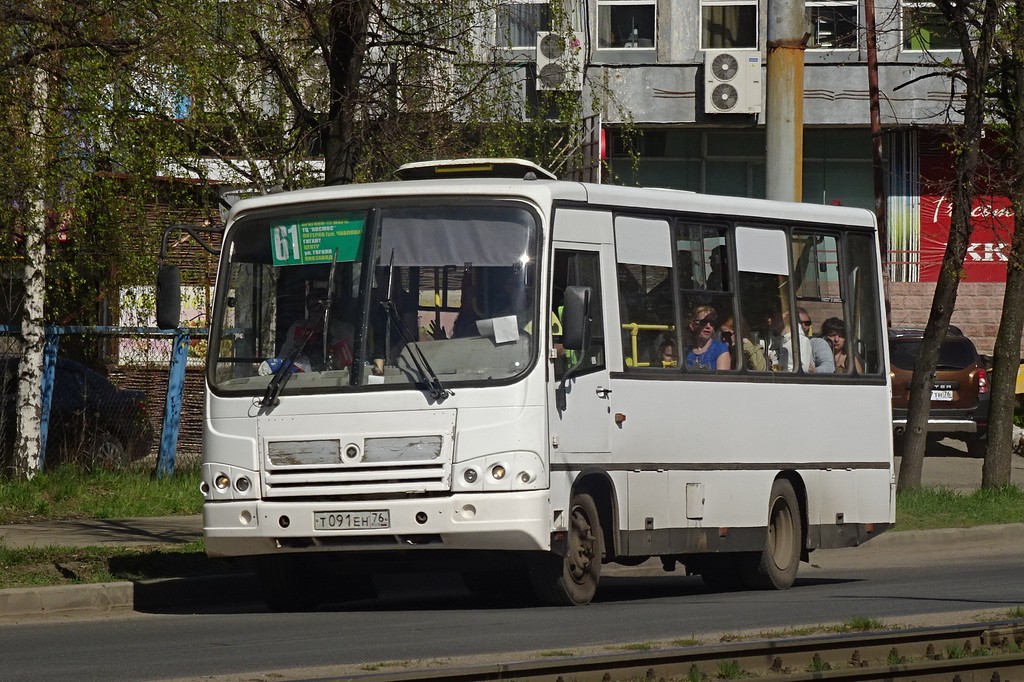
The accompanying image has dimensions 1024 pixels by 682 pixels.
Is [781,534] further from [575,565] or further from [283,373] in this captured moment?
[283,373]

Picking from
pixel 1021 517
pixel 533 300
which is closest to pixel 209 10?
pixel 533 300

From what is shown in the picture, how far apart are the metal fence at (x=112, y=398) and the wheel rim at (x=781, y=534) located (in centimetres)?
827

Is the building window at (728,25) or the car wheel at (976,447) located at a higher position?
the building window at (728,25)

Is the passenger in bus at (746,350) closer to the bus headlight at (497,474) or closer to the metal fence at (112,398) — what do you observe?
the bus headlight at (497,474)

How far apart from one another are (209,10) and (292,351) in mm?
6584

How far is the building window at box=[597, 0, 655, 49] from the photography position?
115ft

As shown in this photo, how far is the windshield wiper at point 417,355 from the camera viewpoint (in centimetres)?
1123

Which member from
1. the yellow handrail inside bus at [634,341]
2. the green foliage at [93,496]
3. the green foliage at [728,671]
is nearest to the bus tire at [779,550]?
the yellow handrail inside bus at [634,341]

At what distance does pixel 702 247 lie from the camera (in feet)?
43.2

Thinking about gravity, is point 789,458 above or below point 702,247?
below

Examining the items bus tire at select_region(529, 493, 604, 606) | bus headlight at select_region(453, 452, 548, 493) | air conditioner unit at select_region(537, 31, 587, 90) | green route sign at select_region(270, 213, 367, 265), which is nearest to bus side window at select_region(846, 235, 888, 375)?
bus tire at select_region(529, 493, 604, 606)

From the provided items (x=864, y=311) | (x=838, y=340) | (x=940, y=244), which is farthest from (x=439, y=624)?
(x=940, y=244)

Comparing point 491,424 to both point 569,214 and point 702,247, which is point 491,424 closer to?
point 569,214

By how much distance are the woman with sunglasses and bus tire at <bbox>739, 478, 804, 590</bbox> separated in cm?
121
